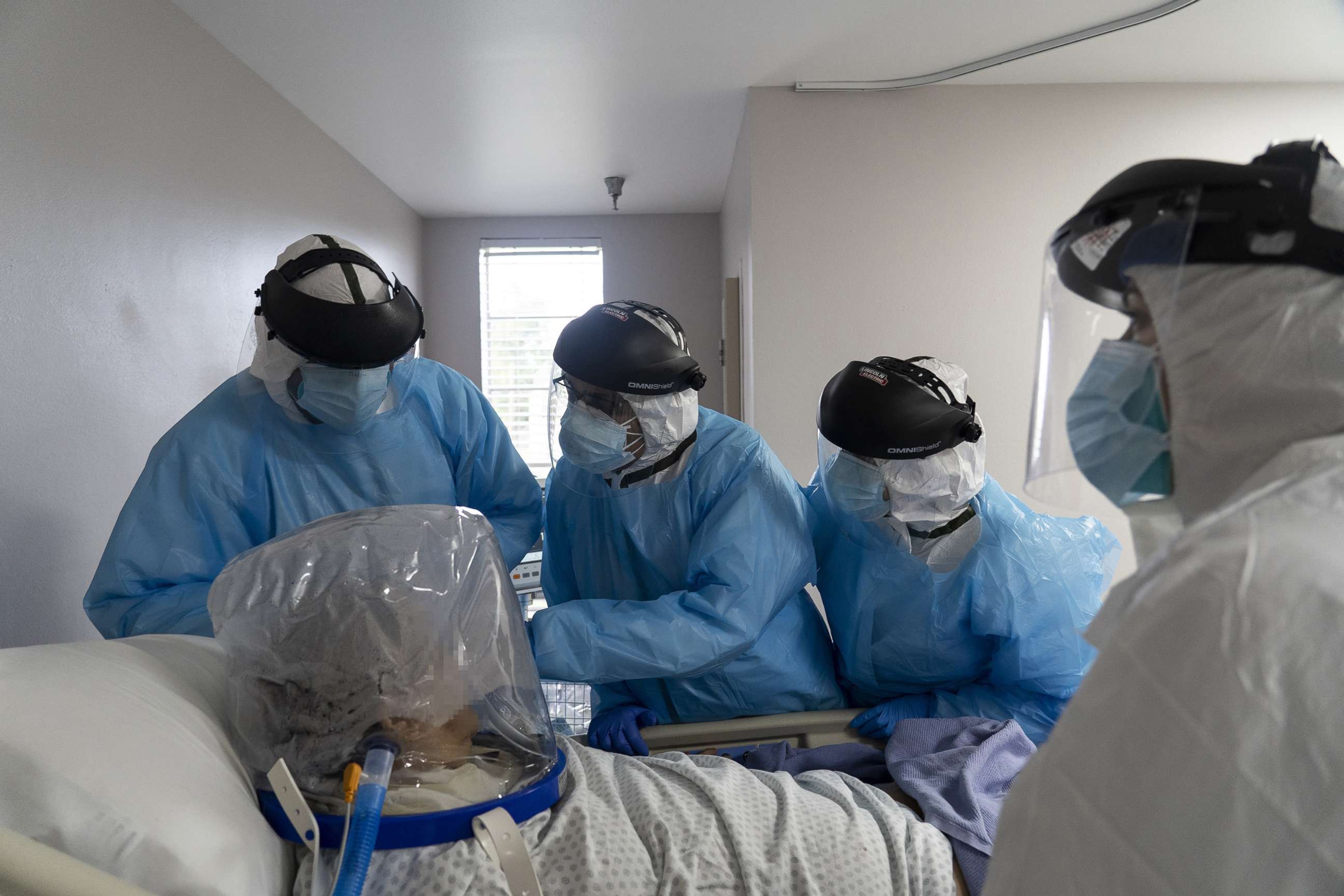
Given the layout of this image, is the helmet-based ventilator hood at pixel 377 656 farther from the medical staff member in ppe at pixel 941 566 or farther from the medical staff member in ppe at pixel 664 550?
the medical staff member in ppe at pixel 941 566

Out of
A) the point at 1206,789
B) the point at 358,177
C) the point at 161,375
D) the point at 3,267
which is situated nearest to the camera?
the point at 1206,789

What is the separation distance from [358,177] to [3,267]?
241cm

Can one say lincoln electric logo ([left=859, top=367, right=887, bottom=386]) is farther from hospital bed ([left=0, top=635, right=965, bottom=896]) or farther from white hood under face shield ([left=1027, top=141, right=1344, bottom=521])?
hospital bed ([left=0, top=635, right=965, bottom=896])

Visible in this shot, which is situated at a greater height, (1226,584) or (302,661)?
(1226,584)

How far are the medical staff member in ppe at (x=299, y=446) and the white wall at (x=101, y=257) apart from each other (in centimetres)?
51

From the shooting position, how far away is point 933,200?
3.25 meters

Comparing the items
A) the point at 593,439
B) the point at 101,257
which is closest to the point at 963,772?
the point at 593,439

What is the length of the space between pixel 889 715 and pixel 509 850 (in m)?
0.92

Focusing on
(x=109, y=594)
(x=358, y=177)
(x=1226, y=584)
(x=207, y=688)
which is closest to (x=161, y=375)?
(x=109, y=594)

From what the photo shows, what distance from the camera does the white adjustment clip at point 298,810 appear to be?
3.13ft

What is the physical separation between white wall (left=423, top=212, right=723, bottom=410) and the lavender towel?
3797 mm

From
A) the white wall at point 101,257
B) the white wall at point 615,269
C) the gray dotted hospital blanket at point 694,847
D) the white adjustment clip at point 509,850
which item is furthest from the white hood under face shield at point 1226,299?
the white wall at point 615,269

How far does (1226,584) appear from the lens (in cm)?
53

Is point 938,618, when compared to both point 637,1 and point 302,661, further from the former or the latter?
point 637,1
